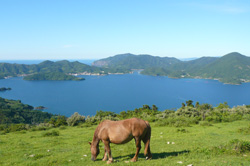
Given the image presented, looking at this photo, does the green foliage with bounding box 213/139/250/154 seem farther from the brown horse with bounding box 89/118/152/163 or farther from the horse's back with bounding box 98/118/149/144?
the horse's back with bounding box 98/118/149/144

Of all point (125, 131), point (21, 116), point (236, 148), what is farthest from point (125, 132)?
point (21, 116)

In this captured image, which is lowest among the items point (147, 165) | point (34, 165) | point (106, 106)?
point (106, 106)

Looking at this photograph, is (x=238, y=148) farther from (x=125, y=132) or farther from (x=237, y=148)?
(x=125, y=132)

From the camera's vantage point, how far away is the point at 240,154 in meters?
9.73

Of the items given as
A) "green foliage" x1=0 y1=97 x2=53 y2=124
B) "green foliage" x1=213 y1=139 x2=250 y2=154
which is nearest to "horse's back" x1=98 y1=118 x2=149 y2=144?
"green foliage" x1=213 y1=139 x2=250 y2=154

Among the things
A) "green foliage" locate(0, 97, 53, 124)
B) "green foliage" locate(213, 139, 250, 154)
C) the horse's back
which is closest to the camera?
the horse's back

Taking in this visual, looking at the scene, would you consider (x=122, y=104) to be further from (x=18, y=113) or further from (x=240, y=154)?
(x=240, y=154)

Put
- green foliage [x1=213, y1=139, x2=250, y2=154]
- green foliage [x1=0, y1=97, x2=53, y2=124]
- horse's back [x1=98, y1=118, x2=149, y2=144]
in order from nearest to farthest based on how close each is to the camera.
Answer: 1. horse's back [x1=98, y1=118, x2=149, y2=144]
2. green foliage [x1=213, y1=139, x2=250, y2=154]
3. green foliage [x1=0, y1=97, x2=53, y2=124]

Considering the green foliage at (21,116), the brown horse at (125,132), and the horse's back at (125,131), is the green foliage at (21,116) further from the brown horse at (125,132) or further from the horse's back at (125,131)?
the horse's back at (125,131)

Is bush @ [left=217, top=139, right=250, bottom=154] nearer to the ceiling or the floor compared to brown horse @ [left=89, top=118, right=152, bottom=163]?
nearer to the floor

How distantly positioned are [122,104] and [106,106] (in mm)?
12277

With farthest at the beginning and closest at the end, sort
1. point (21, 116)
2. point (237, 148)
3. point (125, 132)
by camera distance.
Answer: point (21, 116) < point (237, 148) < point (125, 132)

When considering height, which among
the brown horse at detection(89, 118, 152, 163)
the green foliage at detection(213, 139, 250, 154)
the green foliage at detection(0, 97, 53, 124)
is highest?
the brown horse at detection(89, 118, 152, 163)

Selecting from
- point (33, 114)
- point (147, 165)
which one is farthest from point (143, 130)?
point (33, 114)
